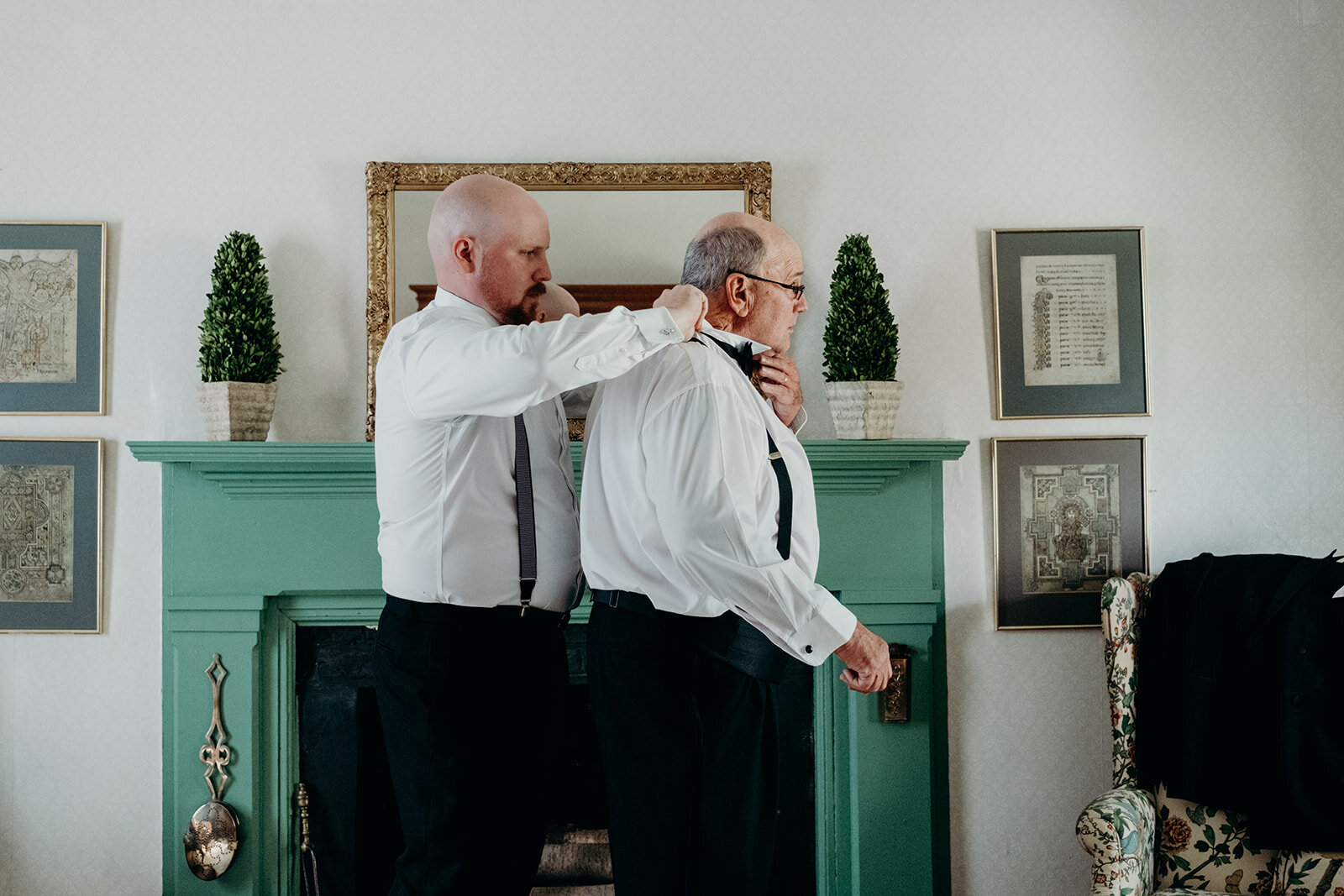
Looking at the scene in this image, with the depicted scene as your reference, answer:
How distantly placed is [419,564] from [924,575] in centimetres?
141

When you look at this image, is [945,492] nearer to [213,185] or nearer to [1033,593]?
[1033,593]

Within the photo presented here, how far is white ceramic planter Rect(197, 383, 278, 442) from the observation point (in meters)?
2.22

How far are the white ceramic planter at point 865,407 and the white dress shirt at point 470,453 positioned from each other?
3.02 feet

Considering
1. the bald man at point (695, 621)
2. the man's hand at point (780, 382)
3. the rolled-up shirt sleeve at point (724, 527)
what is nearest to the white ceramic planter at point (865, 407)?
the man's hand at point (780, 382)

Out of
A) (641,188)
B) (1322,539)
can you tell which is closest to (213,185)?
(641,188)

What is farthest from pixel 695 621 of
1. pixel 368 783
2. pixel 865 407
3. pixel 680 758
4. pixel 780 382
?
pixel 368 783

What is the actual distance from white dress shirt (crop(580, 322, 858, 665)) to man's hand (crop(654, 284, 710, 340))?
0.03 m

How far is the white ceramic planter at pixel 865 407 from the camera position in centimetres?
230

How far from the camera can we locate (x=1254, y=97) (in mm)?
2559

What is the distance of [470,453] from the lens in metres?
1.54

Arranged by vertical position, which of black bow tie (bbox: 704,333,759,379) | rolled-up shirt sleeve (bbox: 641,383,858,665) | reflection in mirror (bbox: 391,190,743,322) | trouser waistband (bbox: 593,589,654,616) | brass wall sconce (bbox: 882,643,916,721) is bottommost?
brass wall sconce (bbox: 882,643,916,721)

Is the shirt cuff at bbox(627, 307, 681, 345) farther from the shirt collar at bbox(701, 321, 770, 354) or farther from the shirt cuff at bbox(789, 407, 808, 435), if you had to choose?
the shirt cuff at bbox(789, 407, 808, 435)

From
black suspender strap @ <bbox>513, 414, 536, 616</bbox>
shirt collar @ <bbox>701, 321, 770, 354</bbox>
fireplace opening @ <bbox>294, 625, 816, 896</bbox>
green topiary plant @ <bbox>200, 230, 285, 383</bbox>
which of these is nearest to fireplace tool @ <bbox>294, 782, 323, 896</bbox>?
fireplace opening @ <bbox>294, 625, 816, 896</bbox>

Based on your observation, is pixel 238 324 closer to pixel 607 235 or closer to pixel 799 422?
pixel 607 235
